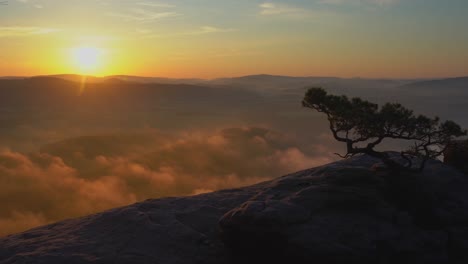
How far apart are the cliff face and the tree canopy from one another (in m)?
2.16

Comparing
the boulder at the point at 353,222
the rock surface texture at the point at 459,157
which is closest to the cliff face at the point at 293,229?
the boulder at the point at 353,222

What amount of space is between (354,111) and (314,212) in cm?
625

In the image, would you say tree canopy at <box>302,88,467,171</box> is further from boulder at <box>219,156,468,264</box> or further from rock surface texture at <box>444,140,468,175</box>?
rock surface texture at <box>444,140,468,175</box>

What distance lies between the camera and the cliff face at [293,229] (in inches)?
708

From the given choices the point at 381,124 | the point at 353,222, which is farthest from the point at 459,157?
the point at 353,222

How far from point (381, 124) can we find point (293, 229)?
26.9 ft

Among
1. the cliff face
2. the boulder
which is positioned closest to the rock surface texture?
the cliff face

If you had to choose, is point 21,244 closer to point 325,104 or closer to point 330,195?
point 330,195

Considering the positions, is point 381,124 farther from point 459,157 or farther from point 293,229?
point 459,157

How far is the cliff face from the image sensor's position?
708 inches

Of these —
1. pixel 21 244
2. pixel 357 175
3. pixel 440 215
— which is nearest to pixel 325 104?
pixel 357 175

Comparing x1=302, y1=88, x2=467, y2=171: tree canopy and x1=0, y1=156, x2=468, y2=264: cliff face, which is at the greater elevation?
x1=302, y1=88, x2=467, y2=171: tree canopy

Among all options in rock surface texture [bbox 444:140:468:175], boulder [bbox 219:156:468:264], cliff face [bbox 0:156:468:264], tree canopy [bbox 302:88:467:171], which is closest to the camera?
boulder [bbox 219:156:468:264]

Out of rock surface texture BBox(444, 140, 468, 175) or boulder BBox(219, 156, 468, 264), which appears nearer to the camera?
boulder BBox(219, 156, 468, 264)
